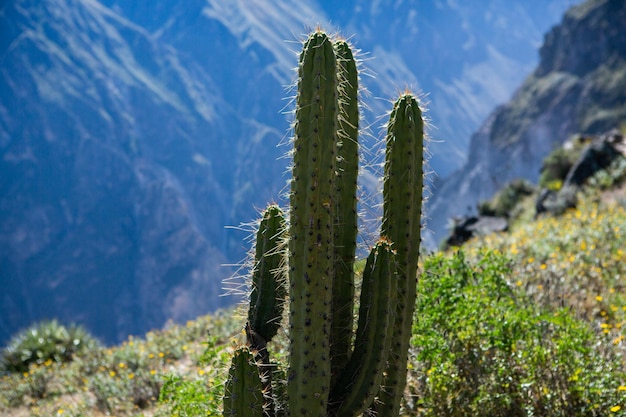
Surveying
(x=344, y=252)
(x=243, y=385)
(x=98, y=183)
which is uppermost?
(x=98, y=183)

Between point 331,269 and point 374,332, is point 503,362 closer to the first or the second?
point 374,332

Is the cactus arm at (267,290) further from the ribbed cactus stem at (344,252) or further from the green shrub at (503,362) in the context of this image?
the green shrub at (503,362)

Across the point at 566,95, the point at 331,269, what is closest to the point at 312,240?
the point at 331,269

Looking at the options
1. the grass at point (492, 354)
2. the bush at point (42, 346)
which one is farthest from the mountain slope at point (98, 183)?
the grass at point (492, 354)

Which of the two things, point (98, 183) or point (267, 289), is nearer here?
point (267, 289)

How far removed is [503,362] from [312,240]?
205 cm

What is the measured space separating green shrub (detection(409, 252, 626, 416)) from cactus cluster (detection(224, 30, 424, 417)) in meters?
0.89

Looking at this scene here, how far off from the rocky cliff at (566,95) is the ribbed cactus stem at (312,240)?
67.2m

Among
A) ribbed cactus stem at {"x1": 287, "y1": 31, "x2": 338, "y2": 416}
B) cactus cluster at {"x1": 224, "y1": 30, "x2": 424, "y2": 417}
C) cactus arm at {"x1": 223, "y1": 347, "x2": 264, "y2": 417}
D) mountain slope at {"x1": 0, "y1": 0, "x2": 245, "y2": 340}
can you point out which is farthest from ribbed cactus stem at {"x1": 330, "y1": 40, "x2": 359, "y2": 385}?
mountain slope at {"x1": 0, "y1": 0, "x2": 245, "y2": 340}

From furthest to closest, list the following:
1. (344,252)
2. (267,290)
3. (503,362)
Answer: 1. (503,362)
2. (267,290)
3. (344,252)

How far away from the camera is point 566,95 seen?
296 ft

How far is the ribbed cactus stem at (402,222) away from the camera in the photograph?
3846 mm

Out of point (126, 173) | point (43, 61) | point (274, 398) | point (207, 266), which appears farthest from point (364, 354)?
point (43, 61)

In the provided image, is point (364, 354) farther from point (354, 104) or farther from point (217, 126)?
point (217, 126)
